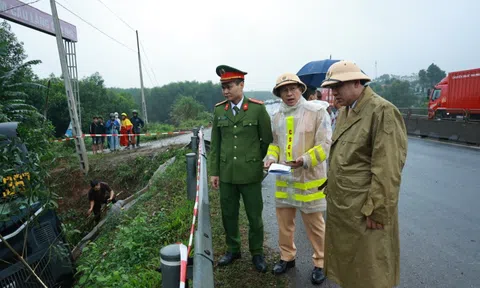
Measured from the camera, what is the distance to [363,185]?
6.96 feet

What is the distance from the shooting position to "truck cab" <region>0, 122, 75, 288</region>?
2.67 m

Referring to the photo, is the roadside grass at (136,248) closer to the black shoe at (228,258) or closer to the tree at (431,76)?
the black shoe at (228,258)

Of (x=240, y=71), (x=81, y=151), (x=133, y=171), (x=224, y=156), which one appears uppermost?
(x=240, y=71)

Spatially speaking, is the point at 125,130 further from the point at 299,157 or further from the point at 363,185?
the point at 363,185

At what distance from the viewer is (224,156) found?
339 centimetres

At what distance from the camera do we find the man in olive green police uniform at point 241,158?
3271 millimetres

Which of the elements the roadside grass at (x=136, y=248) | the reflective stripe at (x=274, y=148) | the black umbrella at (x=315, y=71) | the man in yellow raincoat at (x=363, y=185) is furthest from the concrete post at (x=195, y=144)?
the man in yellow raincoat at (x=363, y=185)

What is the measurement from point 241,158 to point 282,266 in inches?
46.9

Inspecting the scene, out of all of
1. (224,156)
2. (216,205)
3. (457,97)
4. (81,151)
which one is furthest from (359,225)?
(457,97)

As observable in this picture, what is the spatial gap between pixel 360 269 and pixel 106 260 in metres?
3.25

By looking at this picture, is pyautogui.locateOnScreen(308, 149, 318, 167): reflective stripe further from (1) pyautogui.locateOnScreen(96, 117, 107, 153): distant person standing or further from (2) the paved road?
(1) pyautogui.locateOnScreen(96, 117, 107, 153): distant person standing

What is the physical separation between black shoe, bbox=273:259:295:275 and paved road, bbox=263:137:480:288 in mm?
75

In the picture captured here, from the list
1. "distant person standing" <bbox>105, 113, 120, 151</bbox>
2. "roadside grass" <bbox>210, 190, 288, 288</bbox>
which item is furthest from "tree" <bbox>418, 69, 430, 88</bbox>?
"roadside grass" <bbox>210, 190, 288, 288</bbox>

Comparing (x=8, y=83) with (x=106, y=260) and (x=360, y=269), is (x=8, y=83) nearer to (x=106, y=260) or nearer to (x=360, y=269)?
(x=106, y=260)
